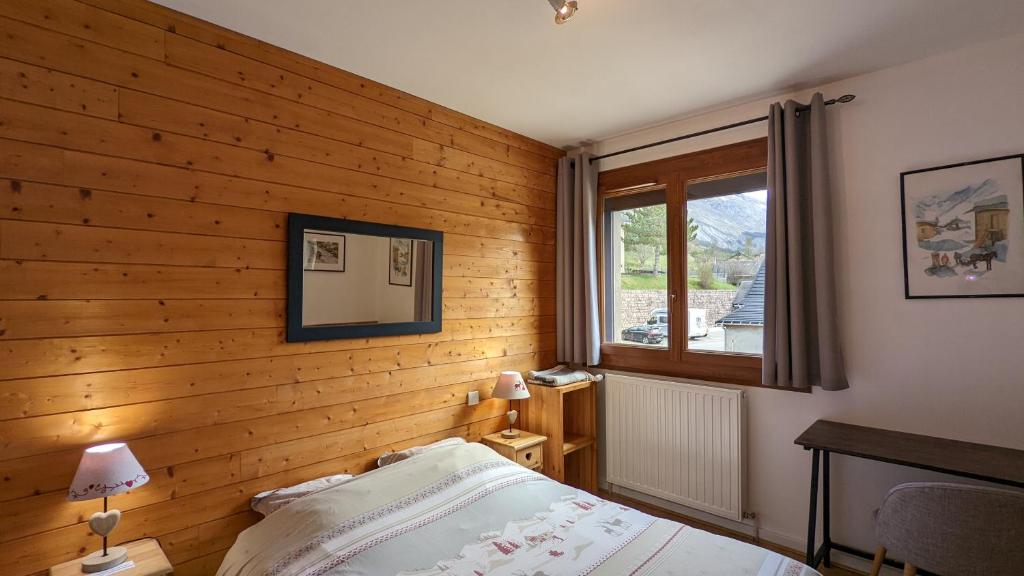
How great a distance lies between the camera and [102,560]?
165 cm

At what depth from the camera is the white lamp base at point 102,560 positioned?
1632 mm

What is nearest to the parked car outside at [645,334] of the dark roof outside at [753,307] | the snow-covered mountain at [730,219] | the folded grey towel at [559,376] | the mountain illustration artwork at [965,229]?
the folded grey towel at [559,376]

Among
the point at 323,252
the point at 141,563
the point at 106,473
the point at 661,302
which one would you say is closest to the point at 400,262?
the point at 323,252

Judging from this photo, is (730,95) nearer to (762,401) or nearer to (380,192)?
(762,401)

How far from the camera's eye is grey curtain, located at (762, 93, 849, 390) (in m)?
2.53

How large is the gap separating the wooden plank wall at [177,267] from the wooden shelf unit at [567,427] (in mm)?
794

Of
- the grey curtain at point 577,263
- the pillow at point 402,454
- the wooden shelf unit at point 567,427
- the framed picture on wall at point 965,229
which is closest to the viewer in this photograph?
the framed picture on wall at point 965,229

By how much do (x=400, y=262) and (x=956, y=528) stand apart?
2.58 m

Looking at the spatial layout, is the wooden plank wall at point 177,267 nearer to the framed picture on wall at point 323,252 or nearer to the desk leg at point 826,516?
the framed picture on wall at point 323,252

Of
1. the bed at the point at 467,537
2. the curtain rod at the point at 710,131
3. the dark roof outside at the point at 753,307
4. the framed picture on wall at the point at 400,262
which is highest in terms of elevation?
the curtain rod at the point at 710,131

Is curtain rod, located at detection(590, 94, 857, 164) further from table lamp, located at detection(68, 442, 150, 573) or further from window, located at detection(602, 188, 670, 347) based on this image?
table lamp, located at detection(68, 442, 150, 573)

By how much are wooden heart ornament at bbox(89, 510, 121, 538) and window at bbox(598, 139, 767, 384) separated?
2.82m

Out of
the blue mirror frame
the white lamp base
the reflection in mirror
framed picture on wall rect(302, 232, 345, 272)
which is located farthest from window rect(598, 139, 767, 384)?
the white lamp base

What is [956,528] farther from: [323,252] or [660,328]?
[323,252]
